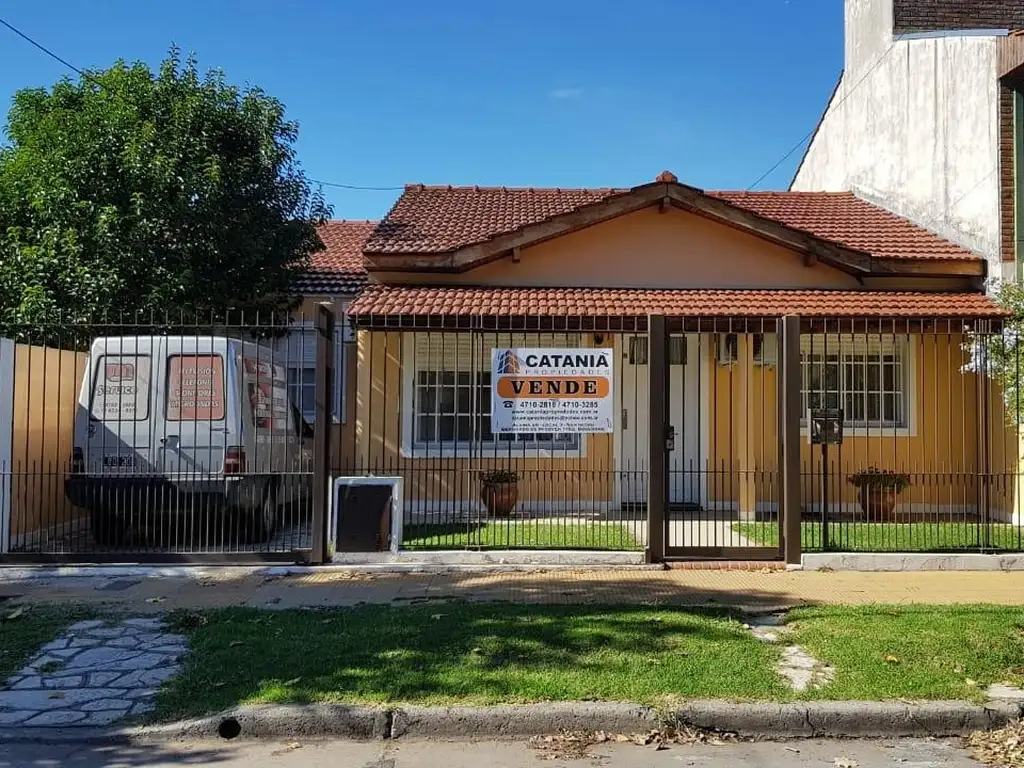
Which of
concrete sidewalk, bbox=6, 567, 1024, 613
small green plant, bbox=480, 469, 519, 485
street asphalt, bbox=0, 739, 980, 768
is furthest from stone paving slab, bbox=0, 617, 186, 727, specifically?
small green plant, bbox=480, 469, 519, 485

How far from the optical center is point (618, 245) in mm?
13031

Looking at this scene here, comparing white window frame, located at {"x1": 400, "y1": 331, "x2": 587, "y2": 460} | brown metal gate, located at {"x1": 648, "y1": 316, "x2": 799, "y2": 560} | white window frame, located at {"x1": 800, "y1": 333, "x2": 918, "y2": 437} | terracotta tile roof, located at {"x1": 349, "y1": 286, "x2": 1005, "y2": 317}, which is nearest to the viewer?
brown metal gate, located at {"x1": 648, "y1": 316, "x2": 799, "y2": 560}

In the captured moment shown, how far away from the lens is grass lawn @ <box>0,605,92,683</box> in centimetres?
605

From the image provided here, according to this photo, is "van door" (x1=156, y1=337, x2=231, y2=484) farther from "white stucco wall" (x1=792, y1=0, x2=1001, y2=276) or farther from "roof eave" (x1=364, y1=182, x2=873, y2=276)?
"white stucco wall" (x1=792, y1=0, x2=1001, y2=276)

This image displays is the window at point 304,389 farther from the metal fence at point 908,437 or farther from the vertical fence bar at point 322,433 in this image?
the metal fence at point 908,437

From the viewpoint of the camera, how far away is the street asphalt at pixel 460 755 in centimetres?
463

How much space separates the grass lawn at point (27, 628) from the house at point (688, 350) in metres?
4.76

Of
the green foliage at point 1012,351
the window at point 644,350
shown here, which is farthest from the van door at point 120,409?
the green foliage at point 1012,351

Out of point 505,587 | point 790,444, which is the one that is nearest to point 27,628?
point 505,587

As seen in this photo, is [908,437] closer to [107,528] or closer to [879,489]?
[879,489]

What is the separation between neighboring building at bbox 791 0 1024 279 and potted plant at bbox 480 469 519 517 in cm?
715

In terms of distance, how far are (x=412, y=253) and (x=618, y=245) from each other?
3055 millimetres

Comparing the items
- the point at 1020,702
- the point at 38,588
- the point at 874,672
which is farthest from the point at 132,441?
the point at 1020,702

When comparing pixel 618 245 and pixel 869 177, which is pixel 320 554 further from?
pixel 869 177
